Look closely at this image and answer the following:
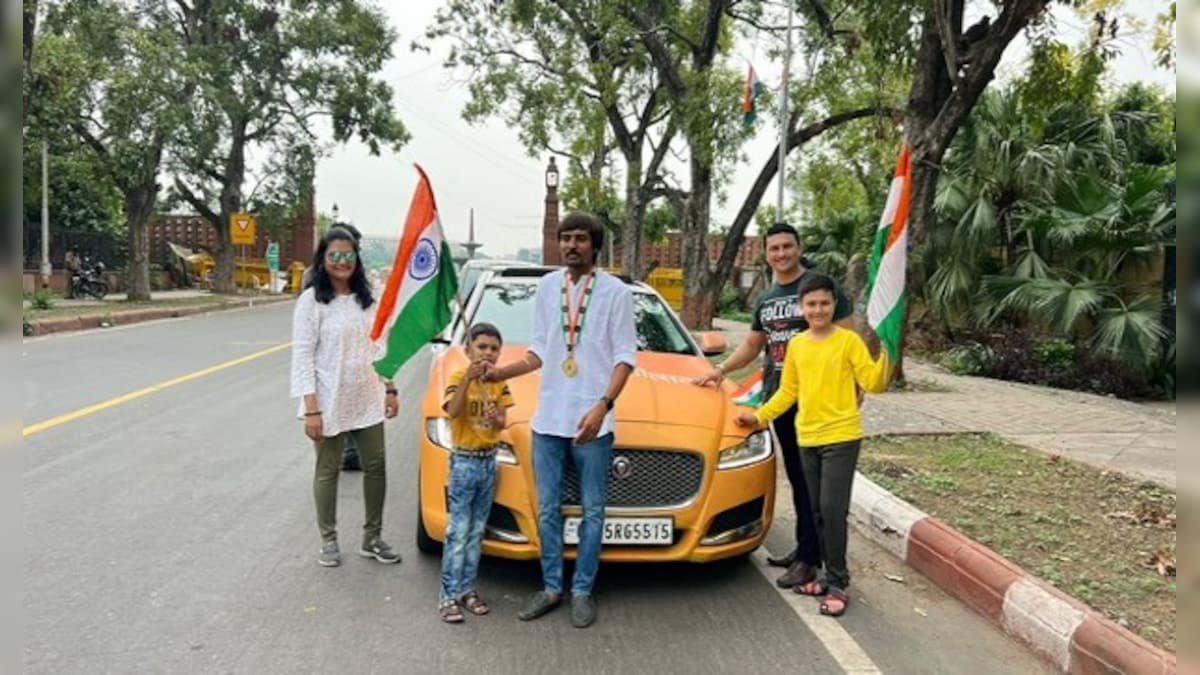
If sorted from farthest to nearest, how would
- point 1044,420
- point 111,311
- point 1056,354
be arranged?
1. point 111,311
2. point 1056,354
3. point 1044,420

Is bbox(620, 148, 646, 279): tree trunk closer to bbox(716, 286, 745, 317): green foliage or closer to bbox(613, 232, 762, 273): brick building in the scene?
bbox(716, 286, 745, 317): green foliage

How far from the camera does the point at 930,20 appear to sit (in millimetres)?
9516

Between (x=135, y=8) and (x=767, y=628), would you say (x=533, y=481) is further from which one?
(x=135, y=8)

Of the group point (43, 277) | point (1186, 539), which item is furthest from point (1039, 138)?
point (43, 277)

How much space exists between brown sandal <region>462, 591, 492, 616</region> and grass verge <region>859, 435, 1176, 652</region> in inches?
101

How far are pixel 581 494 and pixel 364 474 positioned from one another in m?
1.30

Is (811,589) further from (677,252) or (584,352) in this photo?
(677,252)

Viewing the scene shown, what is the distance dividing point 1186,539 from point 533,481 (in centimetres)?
276

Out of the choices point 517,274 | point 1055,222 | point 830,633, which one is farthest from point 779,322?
point 1055,222

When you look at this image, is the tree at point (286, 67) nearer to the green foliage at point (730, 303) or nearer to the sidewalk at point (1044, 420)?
the green foliage at point (730, 303)

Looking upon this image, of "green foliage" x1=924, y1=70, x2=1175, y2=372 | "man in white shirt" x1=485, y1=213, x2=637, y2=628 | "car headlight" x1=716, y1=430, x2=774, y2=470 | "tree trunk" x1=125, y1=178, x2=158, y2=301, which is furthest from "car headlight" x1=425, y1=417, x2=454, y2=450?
"tree trunk" x1=125, y1=178, x2=158, y2=301

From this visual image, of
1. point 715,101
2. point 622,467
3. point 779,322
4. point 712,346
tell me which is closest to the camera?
point 622,467

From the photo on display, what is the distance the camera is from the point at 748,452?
14.0ft

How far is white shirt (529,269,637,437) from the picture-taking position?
376 centimetres
